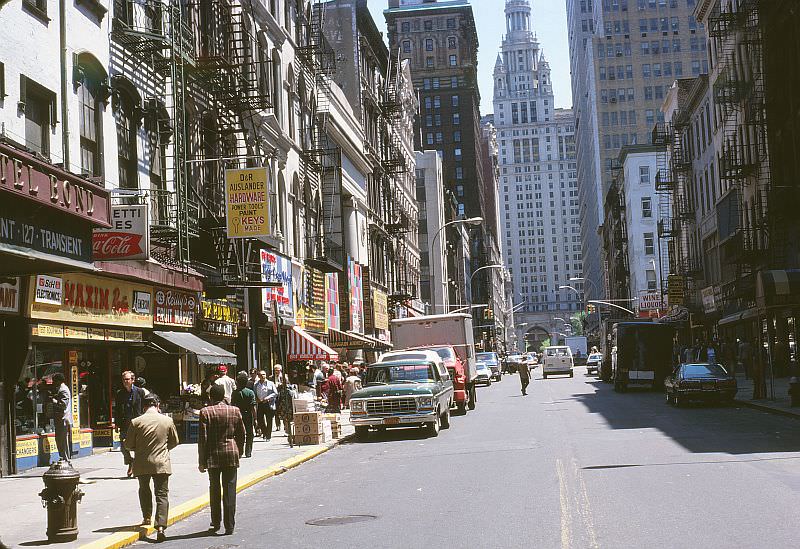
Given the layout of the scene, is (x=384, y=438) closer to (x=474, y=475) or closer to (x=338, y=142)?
(x=474, y=475)

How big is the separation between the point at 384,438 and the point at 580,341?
88794 millimetres

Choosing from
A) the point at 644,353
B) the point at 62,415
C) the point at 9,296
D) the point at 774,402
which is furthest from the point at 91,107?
the point at 644,353

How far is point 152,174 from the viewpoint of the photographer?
2392 centimetres

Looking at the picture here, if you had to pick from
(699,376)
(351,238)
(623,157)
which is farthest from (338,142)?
(623,157)

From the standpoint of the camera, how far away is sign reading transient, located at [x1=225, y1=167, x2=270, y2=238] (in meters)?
26.0

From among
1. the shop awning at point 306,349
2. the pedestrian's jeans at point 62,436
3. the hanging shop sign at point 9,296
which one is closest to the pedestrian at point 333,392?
the shop awning at point 306,349

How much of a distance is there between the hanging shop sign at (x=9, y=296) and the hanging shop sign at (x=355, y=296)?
100 feet

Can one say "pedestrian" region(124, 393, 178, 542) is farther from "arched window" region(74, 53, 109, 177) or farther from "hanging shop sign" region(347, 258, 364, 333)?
"hanging shop sign" region(347, 258, 364, 333)

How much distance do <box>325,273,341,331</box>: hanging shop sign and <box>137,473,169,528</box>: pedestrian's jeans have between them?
30484mm

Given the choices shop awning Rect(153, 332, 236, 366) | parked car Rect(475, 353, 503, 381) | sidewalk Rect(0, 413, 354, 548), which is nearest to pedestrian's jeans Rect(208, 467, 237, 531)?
sidewalk Rect(0, 413, 354, 548)

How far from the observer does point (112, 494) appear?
589 inches

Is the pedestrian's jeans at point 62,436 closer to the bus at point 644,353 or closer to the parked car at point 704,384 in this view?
the parked car at point 704,384

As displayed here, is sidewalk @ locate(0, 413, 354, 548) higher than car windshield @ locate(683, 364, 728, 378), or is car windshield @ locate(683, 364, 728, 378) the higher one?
car windshield @ locate(683, 364, 728, 378)

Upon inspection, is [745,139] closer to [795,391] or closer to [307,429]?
[795,391]
